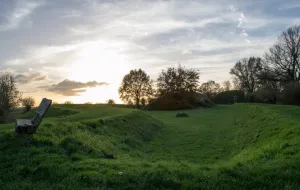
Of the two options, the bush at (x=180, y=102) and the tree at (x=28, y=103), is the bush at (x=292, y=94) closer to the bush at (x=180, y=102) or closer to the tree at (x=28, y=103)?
the bush at (x=180, y=102)

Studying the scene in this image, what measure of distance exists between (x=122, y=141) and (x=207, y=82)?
8810 centimetres

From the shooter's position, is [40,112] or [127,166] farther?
[40,112]

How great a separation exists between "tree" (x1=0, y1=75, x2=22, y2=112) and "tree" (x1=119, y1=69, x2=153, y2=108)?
104 feet

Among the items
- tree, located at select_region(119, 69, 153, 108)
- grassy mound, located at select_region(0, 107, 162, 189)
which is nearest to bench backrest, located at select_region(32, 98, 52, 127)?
grassy mound, located at select_region(0, 107, 162, 189)

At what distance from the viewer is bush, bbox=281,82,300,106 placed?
42062 mm

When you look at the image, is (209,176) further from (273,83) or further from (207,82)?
(207,82)

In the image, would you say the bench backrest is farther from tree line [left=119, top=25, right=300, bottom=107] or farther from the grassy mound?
tree line [left=119, top=25, right=300, bottom=107]

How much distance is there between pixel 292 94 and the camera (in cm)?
4288

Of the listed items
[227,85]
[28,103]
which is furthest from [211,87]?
[28,103]

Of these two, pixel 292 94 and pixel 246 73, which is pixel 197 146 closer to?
pixel 292 94

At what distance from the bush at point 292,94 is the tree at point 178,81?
25.5 meters

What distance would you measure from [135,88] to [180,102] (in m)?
20.8

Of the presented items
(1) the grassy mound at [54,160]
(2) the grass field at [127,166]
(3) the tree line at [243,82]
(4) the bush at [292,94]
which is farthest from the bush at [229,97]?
(1) the grassy mound at [54,160]

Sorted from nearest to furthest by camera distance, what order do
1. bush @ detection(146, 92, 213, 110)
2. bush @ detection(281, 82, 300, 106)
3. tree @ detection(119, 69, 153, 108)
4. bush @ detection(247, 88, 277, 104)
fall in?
1. bush @ detection(281, 82, 300, 106)
2. bush @ detection(247, 88, 277, 104)
3. bush @ detection(146, 92, 213, 110)
4. tree @ detection(119, 69, 153, 108)
